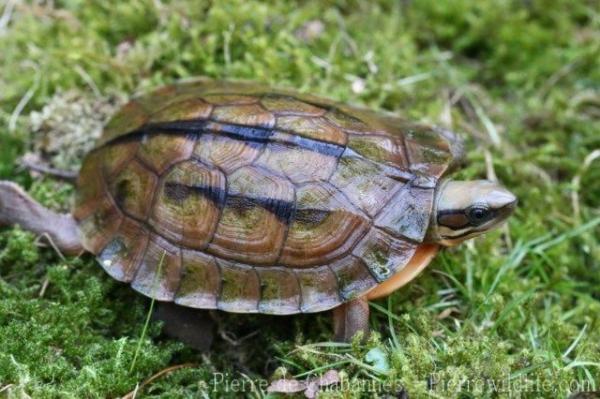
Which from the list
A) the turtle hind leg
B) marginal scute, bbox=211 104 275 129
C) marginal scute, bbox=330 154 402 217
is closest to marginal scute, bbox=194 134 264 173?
marginal scute, bbox=211 104 275 129

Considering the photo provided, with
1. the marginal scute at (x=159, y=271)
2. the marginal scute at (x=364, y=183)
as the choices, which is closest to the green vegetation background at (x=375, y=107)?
the marginal scute at (x=159, y=271)

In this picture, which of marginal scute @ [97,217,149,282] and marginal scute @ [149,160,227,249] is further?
marginal scute @ [97,217,149,282]

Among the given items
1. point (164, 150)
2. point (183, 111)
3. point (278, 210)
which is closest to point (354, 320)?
point (278, 210)


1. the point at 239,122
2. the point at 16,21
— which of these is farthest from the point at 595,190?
the point at 16,21

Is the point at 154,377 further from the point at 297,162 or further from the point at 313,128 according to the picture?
the point at 313,128

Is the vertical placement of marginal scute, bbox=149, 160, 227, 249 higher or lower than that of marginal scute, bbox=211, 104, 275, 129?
lower

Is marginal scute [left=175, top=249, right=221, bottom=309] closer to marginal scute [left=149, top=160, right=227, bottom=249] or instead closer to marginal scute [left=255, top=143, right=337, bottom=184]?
marginal scute [left=149, top=160, right=227, bottom=249]

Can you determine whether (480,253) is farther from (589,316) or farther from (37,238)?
(37,238)
